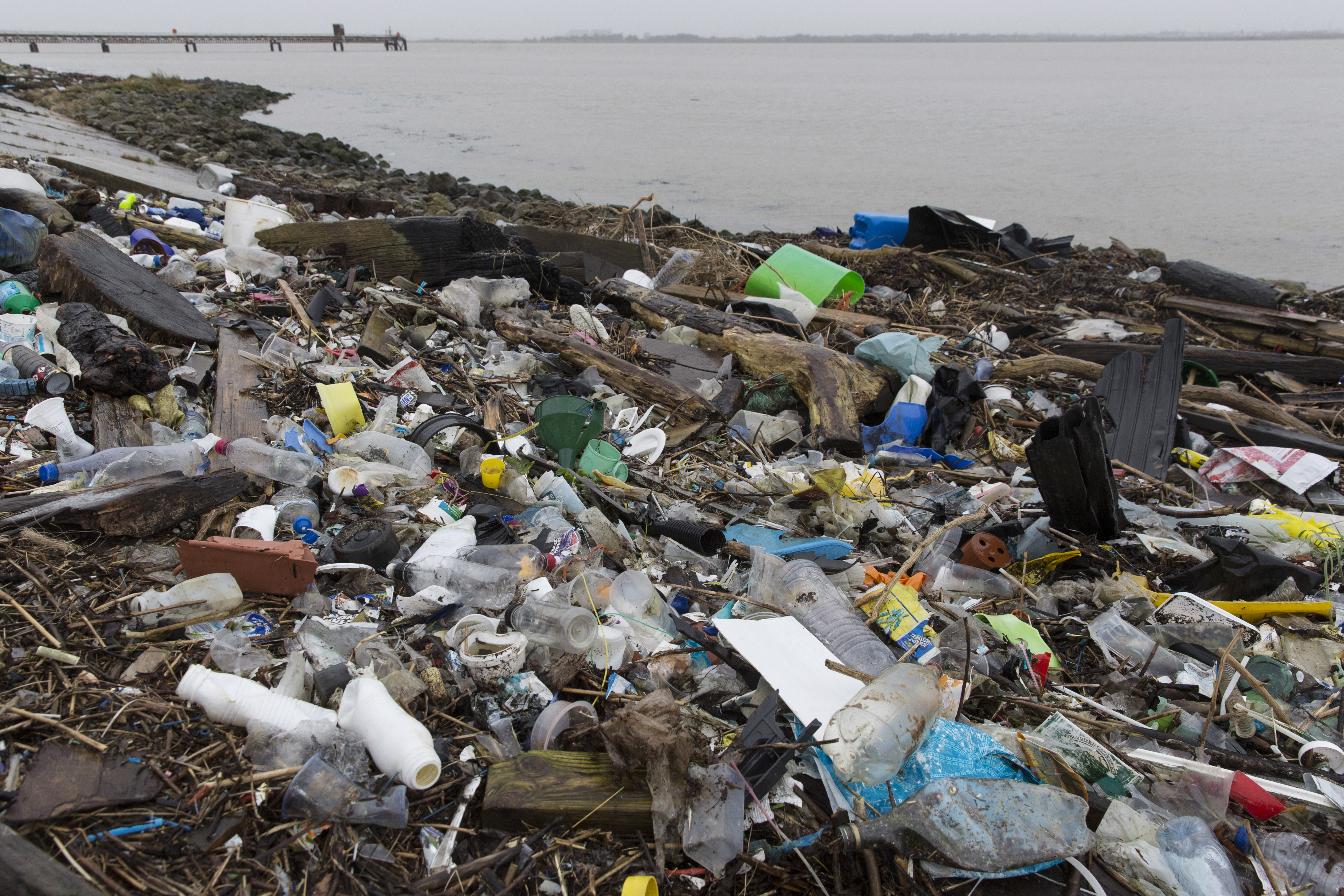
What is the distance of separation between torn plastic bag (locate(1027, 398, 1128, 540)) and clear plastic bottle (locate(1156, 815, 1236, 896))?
1.67m

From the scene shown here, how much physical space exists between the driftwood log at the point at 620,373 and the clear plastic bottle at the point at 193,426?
204 cm

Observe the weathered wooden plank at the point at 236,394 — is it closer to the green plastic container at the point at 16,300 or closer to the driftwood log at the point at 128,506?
the driftwood log at the point at 128,506

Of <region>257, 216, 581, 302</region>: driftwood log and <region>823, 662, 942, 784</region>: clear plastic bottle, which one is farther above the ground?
<region>257, 216, 581, 302</region>: driftwood log

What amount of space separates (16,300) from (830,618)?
4.35 m

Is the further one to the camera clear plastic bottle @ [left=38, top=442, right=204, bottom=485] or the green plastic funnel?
the green plastic funnel

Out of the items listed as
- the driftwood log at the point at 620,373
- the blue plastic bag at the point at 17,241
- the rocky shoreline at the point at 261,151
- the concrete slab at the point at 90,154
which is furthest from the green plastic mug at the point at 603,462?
the rocky shoreline at the point at 261,151

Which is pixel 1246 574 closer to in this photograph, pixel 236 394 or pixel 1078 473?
pixel 1078 473

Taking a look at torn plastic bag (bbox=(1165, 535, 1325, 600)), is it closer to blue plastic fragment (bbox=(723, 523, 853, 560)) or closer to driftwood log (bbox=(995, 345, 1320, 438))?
blue plastic fragment (bbox=(723, 523, 853, 560))

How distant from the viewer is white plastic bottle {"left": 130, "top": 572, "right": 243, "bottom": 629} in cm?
217

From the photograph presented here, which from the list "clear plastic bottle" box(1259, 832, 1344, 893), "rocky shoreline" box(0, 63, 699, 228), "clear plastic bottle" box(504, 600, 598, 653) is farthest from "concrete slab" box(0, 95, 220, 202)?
"clear plastic bottle" box(1259, 832, 1344, 893)

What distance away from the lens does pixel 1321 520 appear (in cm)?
348

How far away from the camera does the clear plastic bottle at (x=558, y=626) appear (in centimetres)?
227

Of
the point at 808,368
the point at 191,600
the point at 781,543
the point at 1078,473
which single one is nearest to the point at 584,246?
the point at 808,368

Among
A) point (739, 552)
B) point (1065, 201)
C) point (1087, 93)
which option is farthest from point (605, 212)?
point (1087, 93)
